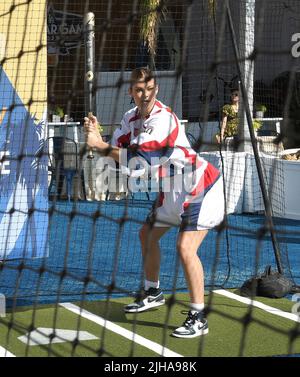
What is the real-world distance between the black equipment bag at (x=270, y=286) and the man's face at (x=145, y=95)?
173 centimetres

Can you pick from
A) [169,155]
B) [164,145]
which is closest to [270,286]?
[169,155]

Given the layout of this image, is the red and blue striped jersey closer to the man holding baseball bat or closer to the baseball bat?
the man holding baseball bat

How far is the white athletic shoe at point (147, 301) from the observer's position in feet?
19.4

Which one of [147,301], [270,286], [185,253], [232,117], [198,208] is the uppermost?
[232,117]

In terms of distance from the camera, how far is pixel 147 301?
19.5ft

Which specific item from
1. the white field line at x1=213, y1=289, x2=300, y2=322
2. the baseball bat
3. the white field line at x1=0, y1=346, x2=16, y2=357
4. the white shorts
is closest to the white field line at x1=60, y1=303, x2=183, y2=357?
the white field line at x1=0, y1=346, x2=16, y2=357

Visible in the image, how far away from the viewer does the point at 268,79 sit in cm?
1234

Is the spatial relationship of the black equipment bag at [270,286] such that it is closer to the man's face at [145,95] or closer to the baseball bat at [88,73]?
the baseball bat at [88,73]

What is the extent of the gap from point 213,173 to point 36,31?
8.34 feet

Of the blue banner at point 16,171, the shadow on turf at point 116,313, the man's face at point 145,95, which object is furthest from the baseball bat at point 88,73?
the shadow on turf at point 116,313

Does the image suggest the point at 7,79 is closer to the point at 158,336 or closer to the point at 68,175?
the point at 158,336

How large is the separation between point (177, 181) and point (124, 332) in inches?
40.7

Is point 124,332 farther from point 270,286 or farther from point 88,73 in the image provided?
point 88,73

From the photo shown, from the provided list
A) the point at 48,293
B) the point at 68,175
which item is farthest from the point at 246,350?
the point at 68,175
